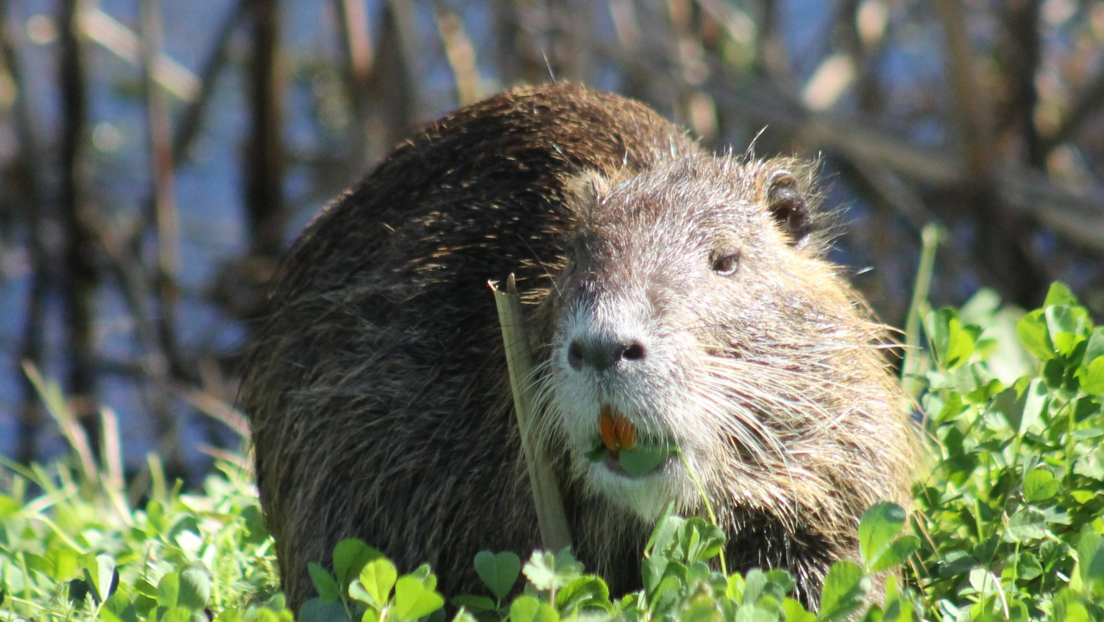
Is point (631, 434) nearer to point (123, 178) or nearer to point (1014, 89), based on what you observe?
point (1014, 89)

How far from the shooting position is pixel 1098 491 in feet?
7.01

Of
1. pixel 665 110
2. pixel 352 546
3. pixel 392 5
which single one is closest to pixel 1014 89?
pixel 665 110

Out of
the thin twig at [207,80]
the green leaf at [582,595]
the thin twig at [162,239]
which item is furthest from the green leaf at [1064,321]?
the thin twig at [207,80]

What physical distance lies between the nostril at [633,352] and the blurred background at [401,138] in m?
3.06

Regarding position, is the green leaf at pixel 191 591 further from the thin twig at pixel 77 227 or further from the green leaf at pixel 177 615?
the thin twig at pixel 77 227

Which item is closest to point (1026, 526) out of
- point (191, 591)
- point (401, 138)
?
point (191, 591)

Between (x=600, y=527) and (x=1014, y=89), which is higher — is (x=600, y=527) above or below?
below

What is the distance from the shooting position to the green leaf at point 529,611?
1.69 meters

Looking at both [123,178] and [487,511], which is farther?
[123,178]

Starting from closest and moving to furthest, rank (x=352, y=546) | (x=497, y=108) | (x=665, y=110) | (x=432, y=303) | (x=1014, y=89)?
(x=352, y=546) → (x=432, y=303) → (x=497, y=108) → (x=665, y=110) → (x=1014, y=89)

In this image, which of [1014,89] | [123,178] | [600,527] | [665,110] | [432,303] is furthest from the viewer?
[123,178]

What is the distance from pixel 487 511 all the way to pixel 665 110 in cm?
377

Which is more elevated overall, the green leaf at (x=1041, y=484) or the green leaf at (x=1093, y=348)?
the green leaf at (x=1093, y=348)

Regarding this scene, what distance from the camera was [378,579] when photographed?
180cm
